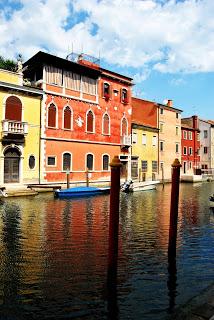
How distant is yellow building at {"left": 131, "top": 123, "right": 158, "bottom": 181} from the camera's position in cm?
3550

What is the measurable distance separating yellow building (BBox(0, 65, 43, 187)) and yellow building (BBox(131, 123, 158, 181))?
13554mm

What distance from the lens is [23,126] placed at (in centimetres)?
2378

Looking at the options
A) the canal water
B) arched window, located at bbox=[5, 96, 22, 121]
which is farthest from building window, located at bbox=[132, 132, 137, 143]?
the canal water

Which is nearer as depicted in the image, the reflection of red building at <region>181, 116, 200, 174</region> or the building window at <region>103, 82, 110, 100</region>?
the building window at <region>103, 82, 110, 100</region>

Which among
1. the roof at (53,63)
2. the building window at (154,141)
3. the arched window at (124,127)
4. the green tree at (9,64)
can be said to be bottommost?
the building window at (154,141)

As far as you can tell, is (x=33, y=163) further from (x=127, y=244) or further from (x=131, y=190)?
(x=127, y=244)

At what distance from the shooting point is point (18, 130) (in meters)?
23.5

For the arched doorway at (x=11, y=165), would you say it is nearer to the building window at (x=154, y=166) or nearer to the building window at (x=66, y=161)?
the building window at (x=66, y=161)

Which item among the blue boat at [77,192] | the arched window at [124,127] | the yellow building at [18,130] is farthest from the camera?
the arched window at [124,127]

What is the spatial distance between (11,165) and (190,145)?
32.6 m

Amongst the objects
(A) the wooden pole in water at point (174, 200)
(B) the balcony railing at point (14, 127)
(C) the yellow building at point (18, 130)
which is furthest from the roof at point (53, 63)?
(A) the wooden pole in water at point (174, 200)

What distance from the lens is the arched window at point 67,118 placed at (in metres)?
27.2

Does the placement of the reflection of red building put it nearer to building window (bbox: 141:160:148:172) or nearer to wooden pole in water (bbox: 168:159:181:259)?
building window (bbox: 141:160:148:172)

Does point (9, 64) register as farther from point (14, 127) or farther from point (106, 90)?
point (14, 127)
